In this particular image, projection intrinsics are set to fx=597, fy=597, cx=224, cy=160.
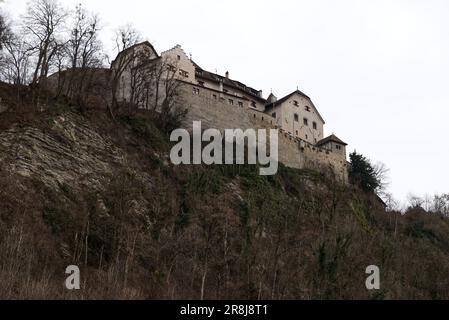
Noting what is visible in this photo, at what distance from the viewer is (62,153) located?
32562 mm

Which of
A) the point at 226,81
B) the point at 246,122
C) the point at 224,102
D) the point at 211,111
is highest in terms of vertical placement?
the point at 226,81

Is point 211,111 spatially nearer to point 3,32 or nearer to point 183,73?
point 183,73

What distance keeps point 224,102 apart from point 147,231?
24.1 m

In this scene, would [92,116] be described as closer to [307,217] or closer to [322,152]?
[307,217]

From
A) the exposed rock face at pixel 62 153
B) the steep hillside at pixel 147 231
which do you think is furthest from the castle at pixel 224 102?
the exposed rock face at pixel 62 153

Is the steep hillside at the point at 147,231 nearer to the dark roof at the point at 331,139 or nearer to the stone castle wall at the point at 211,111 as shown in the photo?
the stone castle wall at the point at 211,111

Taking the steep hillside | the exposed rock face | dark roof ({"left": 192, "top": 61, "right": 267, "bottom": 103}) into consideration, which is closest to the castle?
dark roof ({"left": 192, "top": 61, "right": 267, "bottom": 103})

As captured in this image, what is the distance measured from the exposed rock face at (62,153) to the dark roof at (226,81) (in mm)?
23860

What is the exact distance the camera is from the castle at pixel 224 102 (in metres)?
46.8

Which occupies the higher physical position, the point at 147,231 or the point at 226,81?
the point at 226,81

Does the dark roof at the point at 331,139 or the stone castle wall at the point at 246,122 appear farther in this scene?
the dark roof at the point at 331,139

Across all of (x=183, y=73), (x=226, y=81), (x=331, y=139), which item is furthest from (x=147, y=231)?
(x=331, y=139)

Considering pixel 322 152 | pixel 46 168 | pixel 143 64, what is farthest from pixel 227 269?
pixel 322 152

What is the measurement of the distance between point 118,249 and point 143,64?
2292cm
